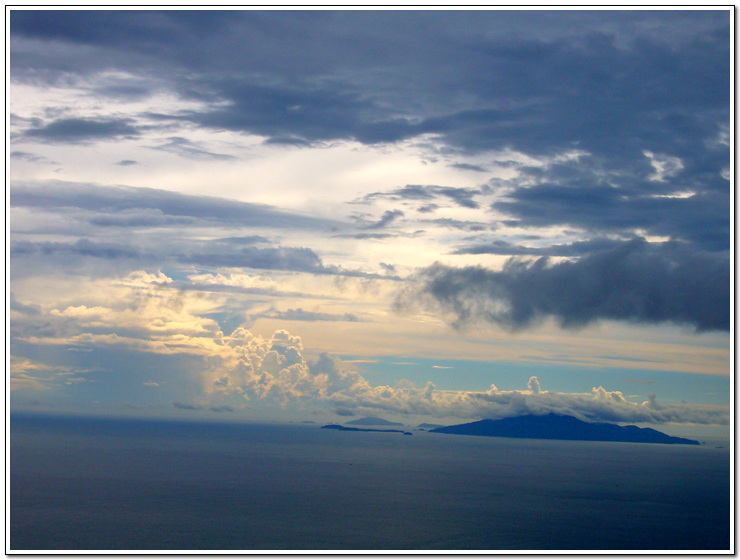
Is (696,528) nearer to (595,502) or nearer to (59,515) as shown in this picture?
(595,502)

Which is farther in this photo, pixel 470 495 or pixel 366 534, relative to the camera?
pixel 470 495

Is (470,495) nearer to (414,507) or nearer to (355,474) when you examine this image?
(414,507)

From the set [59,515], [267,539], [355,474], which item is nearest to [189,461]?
[355,474]

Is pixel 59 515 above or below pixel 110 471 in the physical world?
above

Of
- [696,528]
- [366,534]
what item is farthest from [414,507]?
[696,528]

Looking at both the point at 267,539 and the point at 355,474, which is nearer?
the point at 267,539

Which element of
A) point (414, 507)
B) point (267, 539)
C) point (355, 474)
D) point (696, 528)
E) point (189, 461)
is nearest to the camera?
point (267, 539)
